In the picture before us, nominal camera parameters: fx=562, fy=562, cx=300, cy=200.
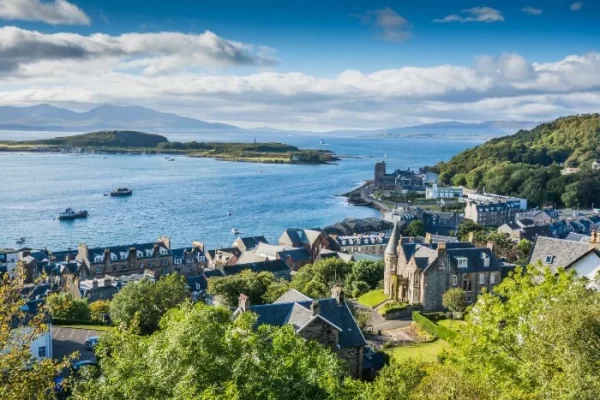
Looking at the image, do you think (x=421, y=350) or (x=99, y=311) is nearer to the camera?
(x=421, y=350)

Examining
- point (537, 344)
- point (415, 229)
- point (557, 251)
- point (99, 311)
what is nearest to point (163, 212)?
point (415, 229)

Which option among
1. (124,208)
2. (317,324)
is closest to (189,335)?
(317,324)

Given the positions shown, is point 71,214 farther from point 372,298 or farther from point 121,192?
point 372,298

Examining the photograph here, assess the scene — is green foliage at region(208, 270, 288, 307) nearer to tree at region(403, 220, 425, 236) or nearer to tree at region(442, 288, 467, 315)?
tree at region(442, 288, 467, 315)

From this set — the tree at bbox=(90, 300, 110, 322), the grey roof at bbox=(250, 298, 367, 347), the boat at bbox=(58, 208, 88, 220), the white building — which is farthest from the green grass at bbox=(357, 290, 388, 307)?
the white building

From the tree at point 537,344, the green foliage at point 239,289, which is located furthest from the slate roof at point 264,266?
the tree at point 537,344

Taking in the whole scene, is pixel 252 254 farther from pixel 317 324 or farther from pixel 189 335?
pixel 189 335
